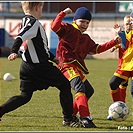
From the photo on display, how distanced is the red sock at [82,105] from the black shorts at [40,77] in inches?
13.6

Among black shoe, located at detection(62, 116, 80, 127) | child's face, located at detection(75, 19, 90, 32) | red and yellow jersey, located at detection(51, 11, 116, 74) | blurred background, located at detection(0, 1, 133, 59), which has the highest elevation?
child's face, located at detection(75, 19, 90, 32)

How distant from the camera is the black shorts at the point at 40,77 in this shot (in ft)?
21.0

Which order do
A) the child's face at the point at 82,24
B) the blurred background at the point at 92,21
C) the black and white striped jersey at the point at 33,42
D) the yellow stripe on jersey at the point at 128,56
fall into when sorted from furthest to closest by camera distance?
1. the blurred background at the point at 92,21
2. the yellow stripe on jersey at the point at 128,56
3. the child's face at the point at 82,24
4. the black and white striped jersey at the point at 33,42

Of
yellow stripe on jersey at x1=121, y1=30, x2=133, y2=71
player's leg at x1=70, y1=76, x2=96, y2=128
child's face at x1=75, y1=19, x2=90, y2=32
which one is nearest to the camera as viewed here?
player's leg at x1=70, y1=76, x2=96, y2=128

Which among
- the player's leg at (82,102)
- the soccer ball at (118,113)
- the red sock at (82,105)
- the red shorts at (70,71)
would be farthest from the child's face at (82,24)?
the soccer ball at (118,113)

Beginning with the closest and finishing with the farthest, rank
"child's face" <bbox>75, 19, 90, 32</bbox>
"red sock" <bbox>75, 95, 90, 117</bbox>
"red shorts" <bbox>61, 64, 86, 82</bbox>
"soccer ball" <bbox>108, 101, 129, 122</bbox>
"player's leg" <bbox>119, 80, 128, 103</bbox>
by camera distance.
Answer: "red sock" <bbox>75, 95, 90, 117</bbox> → "soccer ball" <bbox>108, 101, 129, 122</bbox> → "red shorts" <bbox>61, 64, 86, 82</bbox> → "child's face" <bbox>75, 19, 90, 32</bbox> → "player's leg" <bbox>119, 80, 128, 103</bbox>

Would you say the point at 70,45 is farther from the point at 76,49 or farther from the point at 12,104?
the point at 12,104

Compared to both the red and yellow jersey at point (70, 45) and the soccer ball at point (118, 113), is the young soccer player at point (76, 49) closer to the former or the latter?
the red and yellow jersey at point (70, 45)

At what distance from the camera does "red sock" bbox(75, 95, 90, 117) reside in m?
6.58

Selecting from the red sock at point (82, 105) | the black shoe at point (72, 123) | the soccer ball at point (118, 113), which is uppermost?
the red sock at point (82, 105)

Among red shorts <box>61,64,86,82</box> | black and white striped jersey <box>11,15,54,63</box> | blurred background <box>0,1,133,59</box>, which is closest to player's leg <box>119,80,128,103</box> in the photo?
red shorts <box>61,64,86,82</box>

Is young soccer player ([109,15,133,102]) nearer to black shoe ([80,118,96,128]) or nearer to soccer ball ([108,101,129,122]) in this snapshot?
soccer ball ([108,101,129,122])

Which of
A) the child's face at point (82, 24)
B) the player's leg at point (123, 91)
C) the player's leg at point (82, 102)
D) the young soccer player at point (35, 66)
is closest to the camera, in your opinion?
the young soccer player at point (35, 66)

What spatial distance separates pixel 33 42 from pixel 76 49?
913 mm
